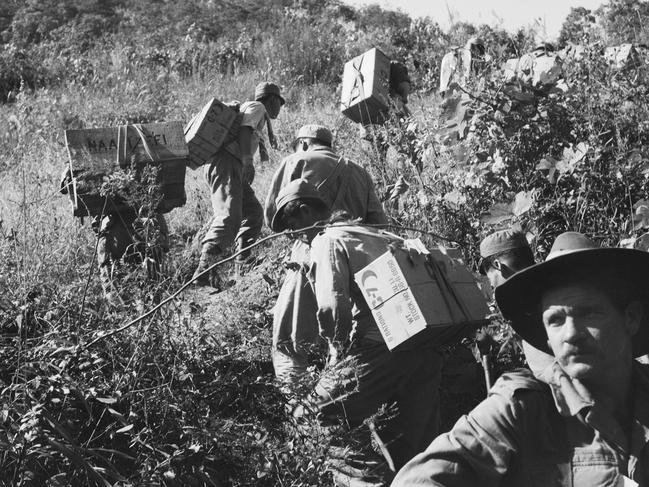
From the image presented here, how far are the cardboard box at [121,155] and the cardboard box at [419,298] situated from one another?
192 centimetres

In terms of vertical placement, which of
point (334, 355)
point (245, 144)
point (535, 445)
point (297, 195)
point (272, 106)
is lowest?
point (245, 144)

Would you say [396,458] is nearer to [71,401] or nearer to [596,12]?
[71,401]

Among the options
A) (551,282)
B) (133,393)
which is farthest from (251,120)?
(551,282)

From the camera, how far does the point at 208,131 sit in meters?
7.69

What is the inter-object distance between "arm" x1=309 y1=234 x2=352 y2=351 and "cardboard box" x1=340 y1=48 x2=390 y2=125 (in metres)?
3.83

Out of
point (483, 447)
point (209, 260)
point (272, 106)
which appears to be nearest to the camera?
point (483, 447)

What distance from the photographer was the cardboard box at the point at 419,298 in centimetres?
398

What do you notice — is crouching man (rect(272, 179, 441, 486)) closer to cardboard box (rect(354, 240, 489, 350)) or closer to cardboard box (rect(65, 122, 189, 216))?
cardboard box (rect(354, 240, 489, 350))

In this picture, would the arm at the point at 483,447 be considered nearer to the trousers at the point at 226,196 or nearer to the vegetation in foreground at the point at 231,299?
the vegetation in foreground at the point at 231,299

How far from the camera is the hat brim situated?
7.17 feet

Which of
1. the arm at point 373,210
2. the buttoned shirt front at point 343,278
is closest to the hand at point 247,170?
the arm at point 373,210

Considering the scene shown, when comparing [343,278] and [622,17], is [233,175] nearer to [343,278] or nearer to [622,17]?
[343,278]

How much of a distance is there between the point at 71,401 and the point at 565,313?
2.14 meters

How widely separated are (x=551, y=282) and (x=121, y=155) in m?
3.95
